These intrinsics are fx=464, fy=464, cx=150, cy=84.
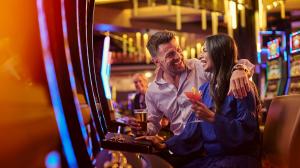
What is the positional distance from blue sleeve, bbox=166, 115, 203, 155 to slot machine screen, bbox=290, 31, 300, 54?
5256 mm

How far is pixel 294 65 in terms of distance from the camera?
708 cm

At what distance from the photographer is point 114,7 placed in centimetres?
894

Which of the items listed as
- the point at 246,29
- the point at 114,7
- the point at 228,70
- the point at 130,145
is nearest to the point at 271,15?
the point at 246,29

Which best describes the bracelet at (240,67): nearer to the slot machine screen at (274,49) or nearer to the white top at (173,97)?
the white top at (173,97)

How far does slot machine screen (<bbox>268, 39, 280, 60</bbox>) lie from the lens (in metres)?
7.52

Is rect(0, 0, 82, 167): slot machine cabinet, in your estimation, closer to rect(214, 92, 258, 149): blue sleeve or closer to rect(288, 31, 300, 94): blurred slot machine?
rect(214, 92, 258, 149): blue sleeve

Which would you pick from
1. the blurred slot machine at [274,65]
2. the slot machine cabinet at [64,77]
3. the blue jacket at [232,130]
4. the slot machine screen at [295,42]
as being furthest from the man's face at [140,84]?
the slot machine cabinet at [64,77]

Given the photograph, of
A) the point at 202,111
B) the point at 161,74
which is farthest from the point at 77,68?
the point at 161,74

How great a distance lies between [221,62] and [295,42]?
212 inches

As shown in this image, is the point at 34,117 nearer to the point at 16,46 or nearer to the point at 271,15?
the point at 16,46

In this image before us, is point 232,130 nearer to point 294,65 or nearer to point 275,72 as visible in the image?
point 294,65

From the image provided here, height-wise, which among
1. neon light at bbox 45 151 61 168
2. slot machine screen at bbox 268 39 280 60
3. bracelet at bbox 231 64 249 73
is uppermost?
bracelet at bbox 231 64 249 73

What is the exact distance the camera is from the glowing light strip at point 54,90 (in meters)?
0.84

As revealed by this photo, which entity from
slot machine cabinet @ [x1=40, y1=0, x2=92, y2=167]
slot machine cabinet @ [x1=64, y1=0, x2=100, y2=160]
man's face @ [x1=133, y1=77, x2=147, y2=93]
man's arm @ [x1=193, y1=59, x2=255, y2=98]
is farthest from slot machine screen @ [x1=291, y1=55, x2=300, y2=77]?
slot machine cabinet @ [x1=40, y1=0, x2=92, y2=167]
